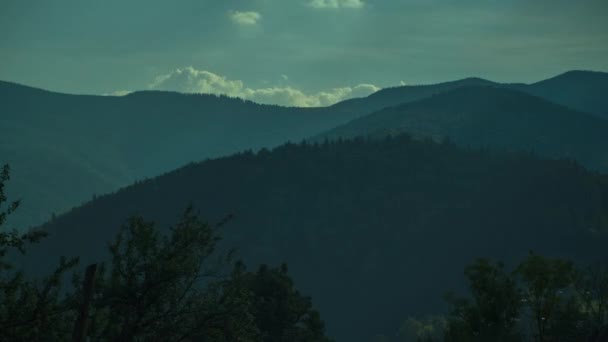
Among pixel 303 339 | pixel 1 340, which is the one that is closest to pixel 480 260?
pixel 303 339

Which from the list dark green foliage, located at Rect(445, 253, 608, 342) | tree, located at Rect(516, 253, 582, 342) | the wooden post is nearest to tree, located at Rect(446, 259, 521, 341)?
dark green foliage, located at Rect(445, 253, 608, 342)

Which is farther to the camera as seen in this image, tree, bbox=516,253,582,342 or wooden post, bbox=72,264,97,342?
tree, bbox=516,253,582,342

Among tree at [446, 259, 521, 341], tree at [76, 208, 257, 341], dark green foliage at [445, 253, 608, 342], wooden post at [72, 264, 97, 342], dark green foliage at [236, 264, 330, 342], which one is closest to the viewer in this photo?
wooden post at [72, 264, 97, 342]

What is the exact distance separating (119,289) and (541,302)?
119 ft

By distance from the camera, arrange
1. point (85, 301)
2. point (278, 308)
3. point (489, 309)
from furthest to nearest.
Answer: point (278, 308) → point (489, 309) → point (85, 301)

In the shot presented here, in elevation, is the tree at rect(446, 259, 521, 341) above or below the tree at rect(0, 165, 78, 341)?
below

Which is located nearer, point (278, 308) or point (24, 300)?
point (24, 300)

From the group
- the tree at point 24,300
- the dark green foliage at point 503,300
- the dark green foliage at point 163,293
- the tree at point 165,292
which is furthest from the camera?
the dark green foliage at point 503,300

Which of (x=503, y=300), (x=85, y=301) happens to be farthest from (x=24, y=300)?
(x=503, y=300)

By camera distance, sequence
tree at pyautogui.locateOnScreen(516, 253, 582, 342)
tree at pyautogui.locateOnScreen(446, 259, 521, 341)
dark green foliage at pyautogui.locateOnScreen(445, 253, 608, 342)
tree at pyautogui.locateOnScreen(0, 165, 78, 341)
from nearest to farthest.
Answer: tree at pyautogui.locateOnScreen(0, 165, 78, 341) < tree at pyautogui.locateOnScreen(446, 259, 521, 341) < dark green foliage at pyautogui.locateOnScreen(445, 253, 608, 342) < tree at pyautogui.locateOnScreen(516, 253, 582, 342)

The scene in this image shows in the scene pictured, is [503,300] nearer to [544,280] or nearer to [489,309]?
[489,309]

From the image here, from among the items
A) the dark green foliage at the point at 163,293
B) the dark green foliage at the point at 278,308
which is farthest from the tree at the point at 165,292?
the dark green foliage at the point at 278,308

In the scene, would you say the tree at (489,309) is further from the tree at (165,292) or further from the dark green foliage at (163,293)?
the tree at (165,292)

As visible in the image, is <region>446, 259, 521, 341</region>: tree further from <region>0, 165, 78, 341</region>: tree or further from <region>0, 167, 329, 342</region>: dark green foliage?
<region>0, 165, 78, 341</region>: tree
